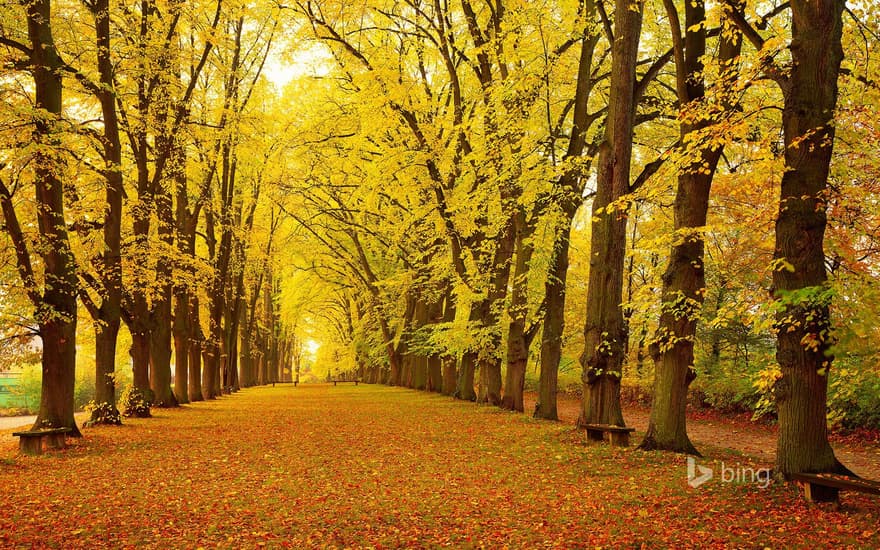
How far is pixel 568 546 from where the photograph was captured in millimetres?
6137

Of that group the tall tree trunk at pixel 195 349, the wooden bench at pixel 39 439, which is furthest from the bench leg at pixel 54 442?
the tall tree trunk at pixel 195 349

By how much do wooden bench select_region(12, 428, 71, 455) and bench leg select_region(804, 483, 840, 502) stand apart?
481 inches

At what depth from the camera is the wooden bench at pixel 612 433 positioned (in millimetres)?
11945

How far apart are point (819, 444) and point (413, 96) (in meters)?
17.5

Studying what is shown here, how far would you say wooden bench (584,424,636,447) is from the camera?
11.9 m

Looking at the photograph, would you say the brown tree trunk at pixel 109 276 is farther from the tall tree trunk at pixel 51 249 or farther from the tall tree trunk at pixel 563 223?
the tall tree trunk at pixel 563 223

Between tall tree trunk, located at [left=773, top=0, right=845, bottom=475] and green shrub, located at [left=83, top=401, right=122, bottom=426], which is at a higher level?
tall tree trunk, located at [left=773, top=0, right=845, bottom=475]

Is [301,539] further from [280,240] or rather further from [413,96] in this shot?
[280,240]

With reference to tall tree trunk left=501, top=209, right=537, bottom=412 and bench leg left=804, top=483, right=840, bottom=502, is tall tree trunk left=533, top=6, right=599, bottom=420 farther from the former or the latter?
bench leg left=804, top=483, right=840, bottom=502

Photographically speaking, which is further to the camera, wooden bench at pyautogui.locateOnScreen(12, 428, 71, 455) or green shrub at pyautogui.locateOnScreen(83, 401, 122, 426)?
green shrub at pyautogui.locateOnScreen(83, 401, 122, 426)

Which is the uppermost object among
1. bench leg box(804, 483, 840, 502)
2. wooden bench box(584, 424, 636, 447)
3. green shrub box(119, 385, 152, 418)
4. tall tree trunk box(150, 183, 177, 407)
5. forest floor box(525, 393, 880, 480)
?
tall tree trunk box(150, 183, 177, 407)

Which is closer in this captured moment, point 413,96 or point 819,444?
point 819,444

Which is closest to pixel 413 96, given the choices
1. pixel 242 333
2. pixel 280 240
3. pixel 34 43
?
pixel 34 43

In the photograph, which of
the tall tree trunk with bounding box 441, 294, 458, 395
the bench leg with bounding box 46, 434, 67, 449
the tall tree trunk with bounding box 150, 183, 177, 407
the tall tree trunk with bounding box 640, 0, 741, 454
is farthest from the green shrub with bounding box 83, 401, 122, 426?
the tall tree trunk with bounding box 441, 294, 458, 395
